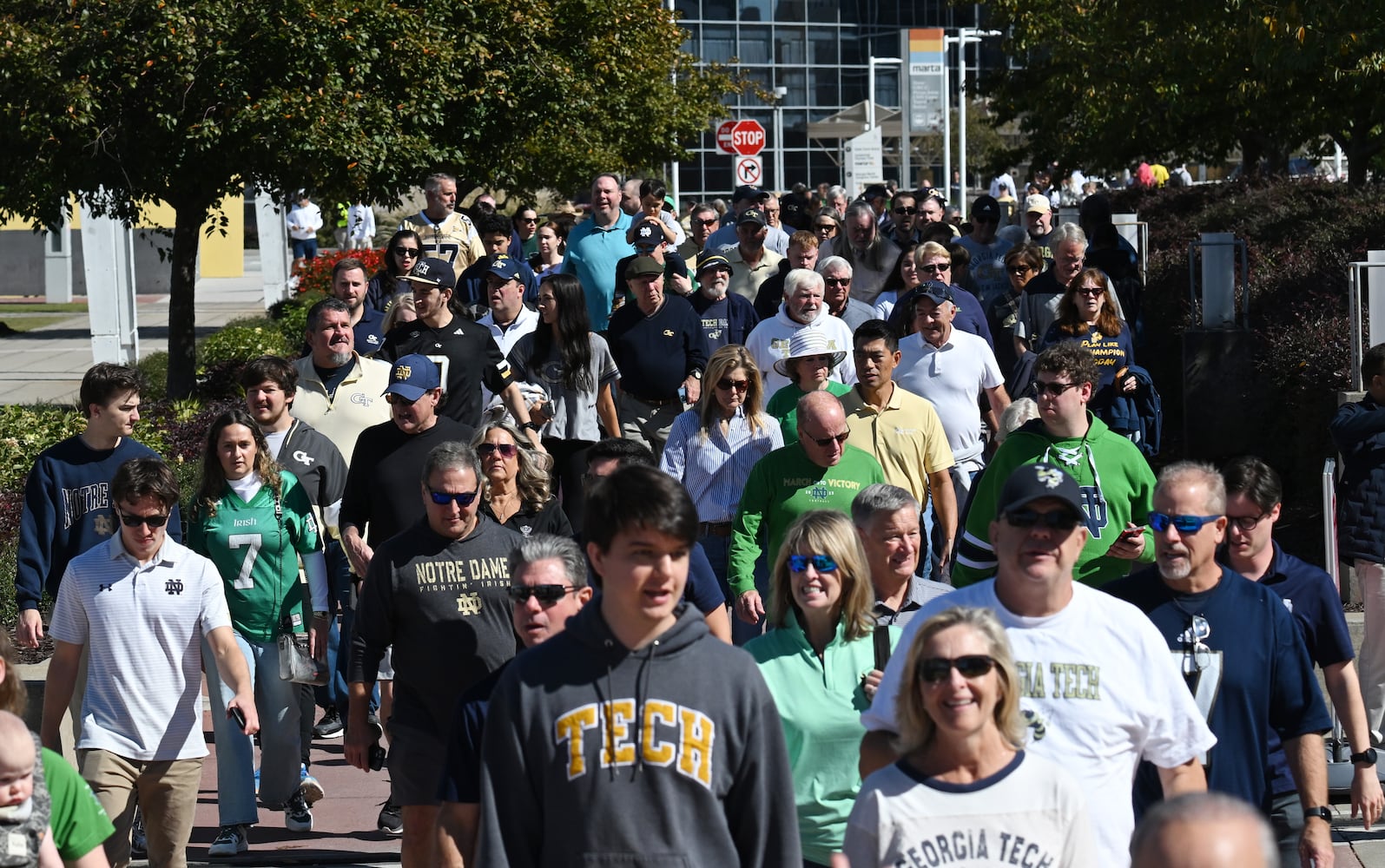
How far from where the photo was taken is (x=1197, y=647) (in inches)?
197

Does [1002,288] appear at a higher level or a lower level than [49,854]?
higher

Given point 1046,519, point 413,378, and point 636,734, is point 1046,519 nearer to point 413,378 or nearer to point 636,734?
point 636,734

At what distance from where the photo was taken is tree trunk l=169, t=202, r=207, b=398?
1603 cm

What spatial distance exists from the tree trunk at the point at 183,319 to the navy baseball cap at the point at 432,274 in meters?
6.75

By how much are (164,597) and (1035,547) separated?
321 centimetres

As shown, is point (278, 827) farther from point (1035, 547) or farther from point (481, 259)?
point (481, 259)

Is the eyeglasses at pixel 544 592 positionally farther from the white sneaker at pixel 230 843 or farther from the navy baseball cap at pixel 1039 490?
the white sneaker at pixel 230 843

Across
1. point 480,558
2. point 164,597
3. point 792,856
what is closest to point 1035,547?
point 792,856

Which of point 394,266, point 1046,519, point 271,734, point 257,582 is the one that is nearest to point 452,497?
point 257,582

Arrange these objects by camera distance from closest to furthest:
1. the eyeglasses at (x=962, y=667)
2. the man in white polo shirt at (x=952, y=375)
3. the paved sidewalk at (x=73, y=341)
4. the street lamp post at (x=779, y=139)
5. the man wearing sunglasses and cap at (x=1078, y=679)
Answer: the eyeglasses at (x=962, y=667) → the man wearing sunglasses and cap at (x=1078, y=679) → the man in white polo shirt at (x=952, y=375) → the paved sidewalk at (x=73, y=341) → the street lamp post at (x=779, y=139)

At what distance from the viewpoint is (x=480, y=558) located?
596 centimetres

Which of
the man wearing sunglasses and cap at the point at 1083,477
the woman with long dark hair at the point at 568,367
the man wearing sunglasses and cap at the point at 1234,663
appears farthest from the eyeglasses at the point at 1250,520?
the woman with long dark hair at the point at 568,367

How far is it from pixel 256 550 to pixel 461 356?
107 inches

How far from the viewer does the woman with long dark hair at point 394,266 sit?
1161 centimetres
